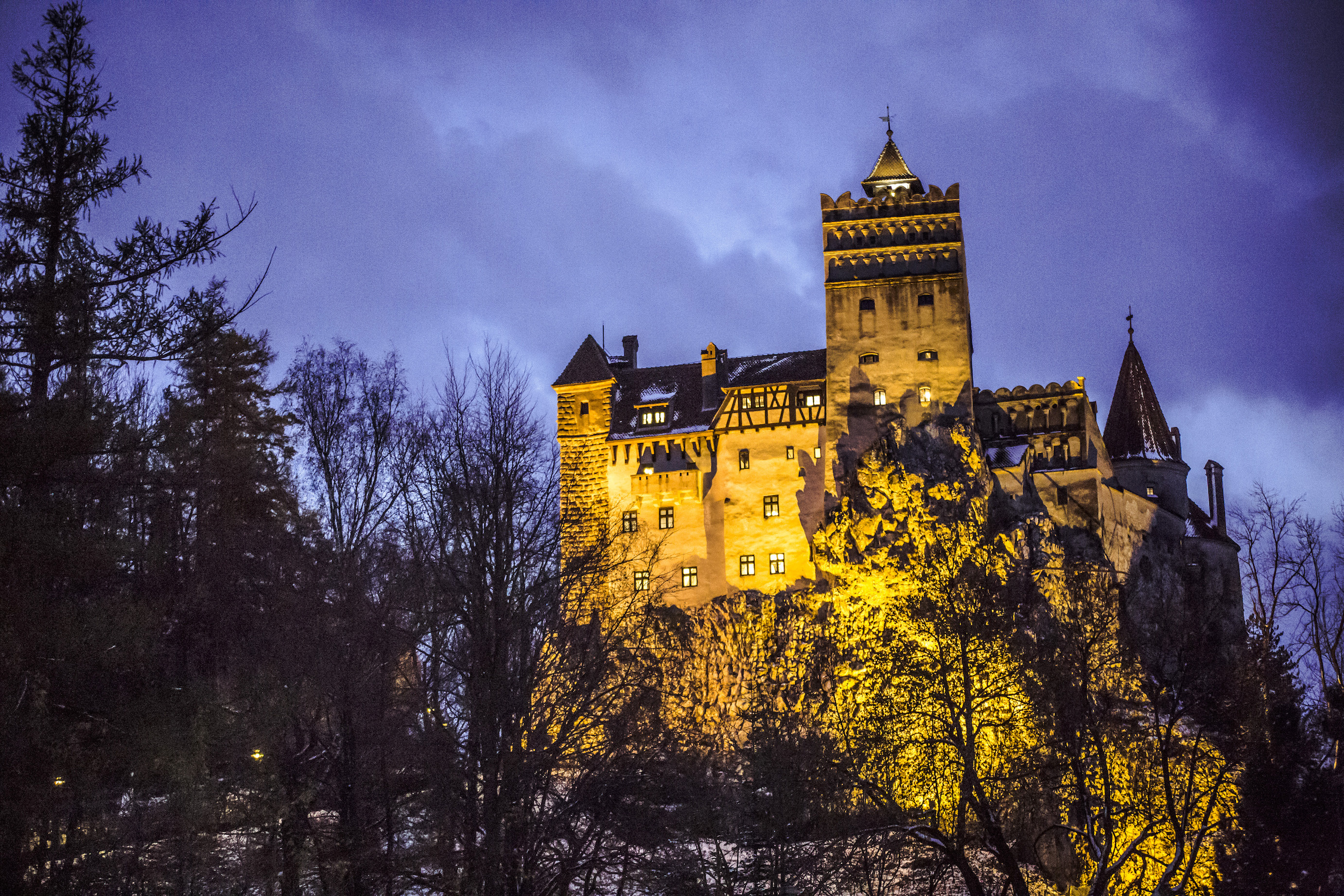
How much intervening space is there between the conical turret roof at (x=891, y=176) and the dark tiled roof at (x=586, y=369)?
11864mm

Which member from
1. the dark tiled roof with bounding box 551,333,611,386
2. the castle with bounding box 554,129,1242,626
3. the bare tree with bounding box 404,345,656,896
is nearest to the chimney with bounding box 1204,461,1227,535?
the castle with bounding box 554,129,1242,626

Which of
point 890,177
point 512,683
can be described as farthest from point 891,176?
point 512,683

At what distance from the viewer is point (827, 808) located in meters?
21.8

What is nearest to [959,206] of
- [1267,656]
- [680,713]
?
[680,713]

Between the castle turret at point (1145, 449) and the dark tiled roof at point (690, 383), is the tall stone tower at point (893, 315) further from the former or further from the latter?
the castle turret at point (1145, 449)

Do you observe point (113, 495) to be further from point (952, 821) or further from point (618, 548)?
point (952, 821)

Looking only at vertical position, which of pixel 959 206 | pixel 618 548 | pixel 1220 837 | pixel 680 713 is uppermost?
pixel 959 206

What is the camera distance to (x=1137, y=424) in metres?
46.1

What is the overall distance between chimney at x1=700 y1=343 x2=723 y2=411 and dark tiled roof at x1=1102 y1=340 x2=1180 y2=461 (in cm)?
1446

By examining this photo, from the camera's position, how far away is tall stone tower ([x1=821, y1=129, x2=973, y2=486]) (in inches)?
1673

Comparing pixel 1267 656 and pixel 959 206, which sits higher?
pixel 959 206

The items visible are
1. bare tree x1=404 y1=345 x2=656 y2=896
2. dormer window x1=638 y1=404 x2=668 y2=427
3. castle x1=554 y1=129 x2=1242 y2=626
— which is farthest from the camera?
dormer window x1=638 y1=404 x2=668 y2=427

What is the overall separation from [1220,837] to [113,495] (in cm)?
1980

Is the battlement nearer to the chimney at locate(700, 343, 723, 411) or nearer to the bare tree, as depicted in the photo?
the chimney at locate(700, 343, 723, 411)
